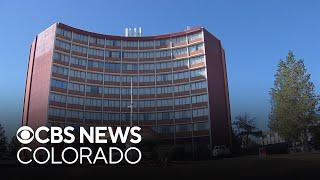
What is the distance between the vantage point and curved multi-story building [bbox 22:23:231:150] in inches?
3804

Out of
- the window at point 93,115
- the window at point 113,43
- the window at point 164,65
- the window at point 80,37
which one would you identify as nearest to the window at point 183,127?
the window at point 164,65

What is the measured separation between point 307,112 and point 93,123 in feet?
186

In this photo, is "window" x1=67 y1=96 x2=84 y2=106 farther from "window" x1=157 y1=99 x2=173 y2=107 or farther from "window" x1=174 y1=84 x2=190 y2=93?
"window" x1=174 y1=84 x2=190 y2=93

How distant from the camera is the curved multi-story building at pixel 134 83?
96625mm

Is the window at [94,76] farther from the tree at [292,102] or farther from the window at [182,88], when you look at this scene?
the tree at [292,102]

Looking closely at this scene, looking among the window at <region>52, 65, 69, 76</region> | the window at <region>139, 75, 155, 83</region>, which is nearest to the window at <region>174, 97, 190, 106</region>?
the window at <region>139, 75, 155, 83</region>

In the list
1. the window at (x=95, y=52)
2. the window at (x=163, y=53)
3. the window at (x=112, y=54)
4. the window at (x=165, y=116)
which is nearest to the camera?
the window at (x=165, y=116)

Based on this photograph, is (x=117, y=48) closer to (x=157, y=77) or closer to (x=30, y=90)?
(x=157, y=77)

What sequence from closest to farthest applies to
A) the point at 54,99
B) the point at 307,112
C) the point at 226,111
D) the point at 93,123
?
the point at 307,112 < the point at 54,99 < the point at 93,123 < the point at 226,111

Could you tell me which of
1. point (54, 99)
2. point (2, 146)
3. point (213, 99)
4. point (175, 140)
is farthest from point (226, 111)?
point (2, 146)

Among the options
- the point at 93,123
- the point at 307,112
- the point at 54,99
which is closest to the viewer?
the point at 307,112

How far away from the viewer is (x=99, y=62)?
106m

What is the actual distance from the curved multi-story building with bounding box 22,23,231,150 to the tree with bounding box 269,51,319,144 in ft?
113

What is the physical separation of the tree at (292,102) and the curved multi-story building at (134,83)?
113ft
